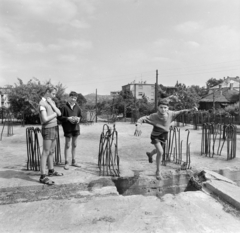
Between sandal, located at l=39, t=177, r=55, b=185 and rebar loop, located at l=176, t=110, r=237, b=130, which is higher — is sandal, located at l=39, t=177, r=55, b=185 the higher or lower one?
the lower one

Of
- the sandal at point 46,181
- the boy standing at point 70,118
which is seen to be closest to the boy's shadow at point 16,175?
the sandal at point 46,181

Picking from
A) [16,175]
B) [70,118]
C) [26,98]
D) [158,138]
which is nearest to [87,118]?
[26,98]

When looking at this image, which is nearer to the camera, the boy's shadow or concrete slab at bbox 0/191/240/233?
concrete slab at bbox 0/191/240/233

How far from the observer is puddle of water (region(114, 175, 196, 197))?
4311 millimetres

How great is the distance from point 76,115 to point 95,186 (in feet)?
5.44

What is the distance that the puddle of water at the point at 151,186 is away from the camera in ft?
14.1

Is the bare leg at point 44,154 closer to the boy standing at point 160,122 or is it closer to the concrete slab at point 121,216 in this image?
the concrete slab at point 121,216

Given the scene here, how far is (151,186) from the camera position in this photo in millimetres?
4582

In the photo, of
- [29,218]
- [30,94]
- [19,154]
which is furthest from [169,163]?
[30,94]

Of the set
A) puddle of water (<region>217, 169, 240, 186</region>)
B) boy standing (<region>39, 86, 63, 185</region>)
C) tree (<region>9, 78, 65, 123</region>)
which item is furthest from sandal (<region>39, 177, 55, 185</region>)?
tree (<region>9, 78, 65, 123</region>)

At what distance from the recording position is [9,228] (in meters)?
2.90

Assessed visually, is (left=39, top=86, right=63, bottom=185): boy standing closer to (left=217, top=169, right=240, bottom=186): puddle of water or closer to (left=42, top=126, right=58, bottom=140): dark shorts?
(left=42, top=126, right=58, bottom=140): dark shorts

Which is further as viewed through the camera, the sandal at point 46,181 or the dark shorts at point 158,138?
the dark shorts at point 158,138

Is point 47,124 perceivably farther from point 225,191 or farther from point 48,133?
point 225,191
